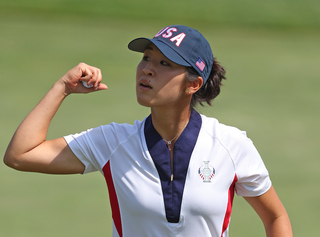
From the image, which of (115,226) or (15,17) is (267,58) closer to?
(15,17)

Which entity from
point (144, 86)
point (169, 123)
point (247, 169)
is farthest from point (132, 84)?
point (247, 169)

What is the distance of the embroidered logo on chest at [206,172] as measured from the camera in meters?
2.22

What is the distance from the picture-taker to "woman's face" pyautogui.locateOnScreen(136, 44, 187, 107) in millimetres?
2223

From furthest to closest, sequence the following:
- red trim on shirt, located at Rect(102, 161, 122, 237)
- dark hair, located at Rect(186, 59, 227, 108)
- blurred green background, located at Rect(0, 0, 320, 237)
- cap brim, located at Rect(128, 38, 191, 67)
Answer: blurred green background, located at Rect(0, 0, 320, 237) < dark hair, located at Rect(186, 59, 227, 108) < red trim on shirt, located at Rect(102, 161, 122, 237) < cap brim, located at Rect(128, 38, 191, 67)

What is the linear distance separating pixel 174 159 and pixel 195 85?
431mm

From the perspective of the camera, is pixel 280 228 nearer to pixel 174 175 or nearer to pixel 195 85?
pixel 174 175

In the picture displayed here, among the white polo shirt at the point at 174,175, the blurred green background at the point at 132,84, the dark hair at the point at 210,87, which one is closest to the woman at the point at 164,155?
the white polo shirt at the point at 174,175

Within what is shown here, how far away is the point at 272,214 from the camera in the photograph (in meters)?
2.37

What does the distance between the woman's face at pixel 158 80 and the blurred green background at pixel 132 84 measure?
241 cm

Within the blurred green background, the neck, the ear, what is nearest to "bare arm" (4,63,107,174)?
the neck

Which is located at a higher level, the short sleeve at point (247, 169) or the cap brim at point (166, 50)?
the cap brim at point (166, 50)

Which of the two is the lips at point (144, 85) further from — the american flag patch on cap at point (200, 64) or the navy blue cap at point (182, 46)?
the american flag patch on cap at point (200, 64)

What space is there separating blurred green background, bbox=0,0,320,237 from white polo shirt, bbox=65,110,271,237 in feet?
7.06

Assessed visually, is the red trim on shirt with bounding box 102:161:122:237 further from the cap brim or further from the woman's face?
the cap brim
